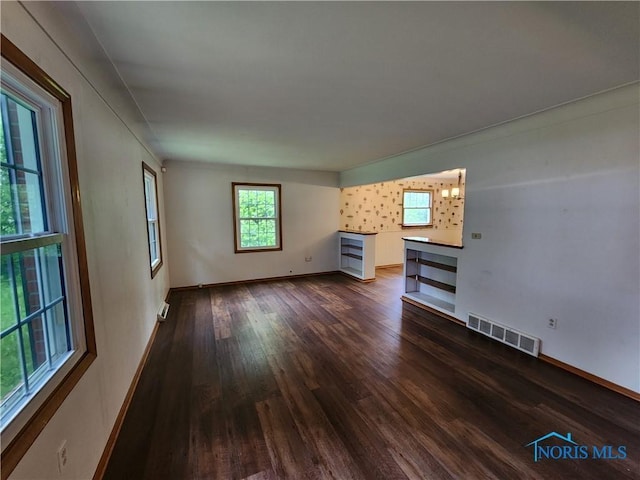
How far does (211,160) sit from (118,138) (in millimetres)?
2682

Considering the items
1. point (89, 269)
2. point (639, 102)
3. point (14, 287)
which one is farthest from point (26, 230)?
point (639, 102)

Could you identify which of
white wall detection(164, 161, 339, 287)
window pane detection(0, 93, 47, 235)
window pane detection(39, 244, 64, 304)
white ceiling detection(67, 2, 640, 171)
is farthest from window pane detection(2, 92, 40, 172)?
white wall detection(164, 161, 339, 287)

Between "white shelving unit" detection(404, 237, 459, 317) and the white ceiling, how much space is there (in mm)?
1765

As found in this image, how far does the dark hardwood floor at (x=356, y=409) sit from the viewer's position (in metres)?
1.61

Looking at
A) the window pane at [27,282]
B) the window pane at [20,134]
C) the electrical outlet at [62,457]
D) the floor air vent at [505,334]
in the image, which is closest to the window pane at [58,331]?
the window pane at [27,282]

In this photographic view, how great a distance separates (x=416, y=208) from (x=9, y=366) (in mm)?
7634

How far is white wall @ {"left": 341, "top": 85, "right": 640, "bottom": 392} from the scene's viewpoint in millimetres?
2213

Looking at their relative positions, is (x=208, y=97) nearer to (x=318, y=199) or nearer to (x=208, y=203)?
(x=208, y=203)

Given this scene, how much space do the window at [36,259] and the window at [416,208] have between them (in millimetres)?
6936

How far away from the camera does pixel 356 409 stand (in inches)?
81.1

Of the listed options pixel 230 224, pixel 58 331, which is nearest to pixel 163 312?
pixel 230 224

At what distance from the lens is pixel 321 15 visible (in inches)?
51.4

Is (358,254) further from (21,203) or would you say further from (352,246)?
(21,203)

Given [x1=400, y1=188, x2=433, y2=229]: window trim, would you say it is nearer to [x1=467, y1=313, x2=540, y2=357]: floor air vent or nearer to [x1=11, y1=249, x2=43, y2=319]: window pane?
[x1=467, y1=313, x2=540, y2=357]: floor air vent
